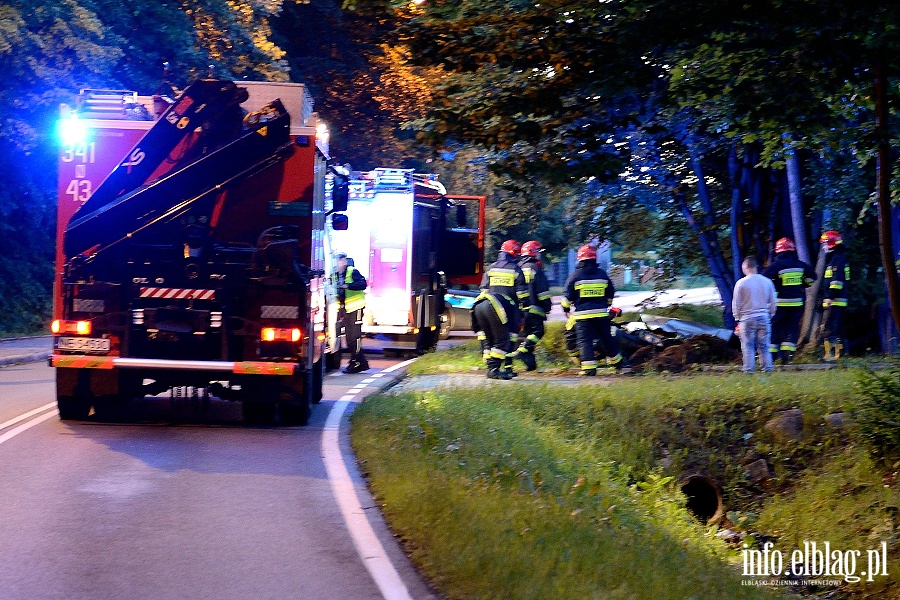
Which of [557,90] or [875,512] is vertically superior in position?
[557,90]

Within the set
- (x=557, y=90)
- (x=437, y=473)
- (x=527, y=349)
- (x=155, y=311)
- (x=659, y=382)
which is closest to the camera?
(x=437, y=473)

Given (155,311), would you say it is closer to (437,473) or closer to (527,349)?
(437,473)

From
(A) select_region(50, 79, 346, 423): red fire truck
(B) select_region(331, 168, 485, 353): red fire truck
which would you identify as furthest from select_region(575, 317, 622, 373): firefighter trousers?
(B) select_region(331, 168, 485, 353): red fire truck

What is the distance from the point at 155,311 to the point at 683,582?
7.48m

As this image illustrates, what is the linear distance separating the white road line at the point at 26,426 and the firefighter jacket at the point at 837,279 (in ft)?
38.3

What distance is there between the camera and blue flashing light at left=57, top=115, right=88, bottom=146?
1280 centimetres

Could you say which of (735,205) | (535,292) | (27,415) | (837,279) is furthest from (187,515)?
(735,205)

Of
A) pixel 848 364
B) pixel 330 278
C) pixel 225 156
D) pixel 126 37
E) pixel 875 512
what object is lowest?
pixel 875 512

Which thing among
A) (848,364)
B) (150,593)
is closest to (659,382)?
(848,364)

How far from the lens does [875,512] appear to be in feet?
36.1

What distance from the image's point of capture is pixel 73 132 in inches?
504

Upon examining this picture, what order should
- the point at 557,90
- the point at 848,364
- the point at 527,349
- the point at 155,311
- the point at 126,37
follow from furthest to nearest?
1. the point at 126,37
2. the point at 527,349
3. the point at 848,364
4. the point at 155,311
5. the point at 557,90

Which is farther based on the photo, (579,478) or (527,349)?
(527,349)

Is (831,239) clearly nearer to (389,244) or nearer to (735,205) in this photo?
(735,205)
